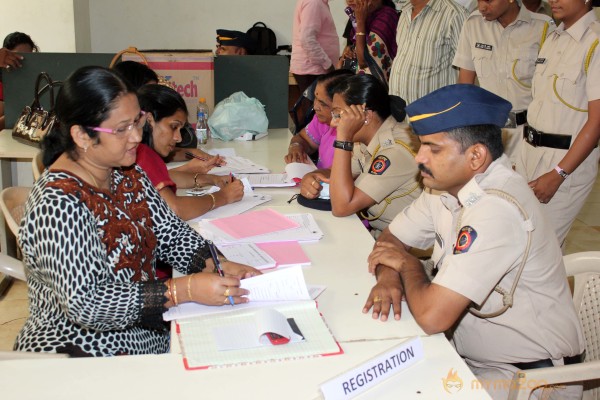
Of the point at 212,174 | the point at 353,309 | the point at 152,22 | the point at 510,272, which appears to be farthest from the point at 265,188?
the point at 152,22

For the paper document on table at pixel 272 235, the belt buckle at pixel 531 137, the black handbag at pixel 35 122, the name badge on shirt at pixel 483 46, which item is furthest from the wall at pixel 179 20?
the paper document on table at pixel 272 235

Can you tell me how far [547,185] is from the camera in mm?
2752

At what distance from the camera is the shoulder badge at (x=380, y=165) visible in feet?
8.27

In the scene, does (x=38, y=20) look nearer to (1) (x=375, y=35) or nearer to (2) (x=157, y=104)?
(1) (x=375, y=35)

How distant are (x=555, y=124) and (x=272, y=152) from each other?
1.55 metres

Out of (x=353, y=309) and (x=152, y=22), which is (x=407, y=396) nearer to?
(x=353, y=309)

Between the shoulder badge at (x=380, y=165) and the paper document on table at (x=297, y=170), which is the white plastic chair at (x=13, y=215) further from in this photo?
the shoulder badge at (x=380, y=165)

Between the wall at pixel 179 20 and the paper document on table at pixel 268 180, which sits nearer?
the paper document on table at pixel 268 180

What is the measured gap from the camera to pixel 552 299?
5.41 ft

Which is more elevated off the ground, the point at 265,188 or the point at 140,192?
the point at 140,192

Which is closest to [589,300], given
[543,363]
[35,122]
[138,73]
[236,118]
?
[543,363]

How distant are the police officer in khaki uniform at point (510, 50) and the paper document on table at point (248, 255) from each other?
64.0 inches

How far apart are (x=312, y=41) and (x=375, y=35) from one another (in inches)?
50.4

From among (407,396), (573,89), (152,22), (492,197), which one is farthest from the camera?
(152,22)
